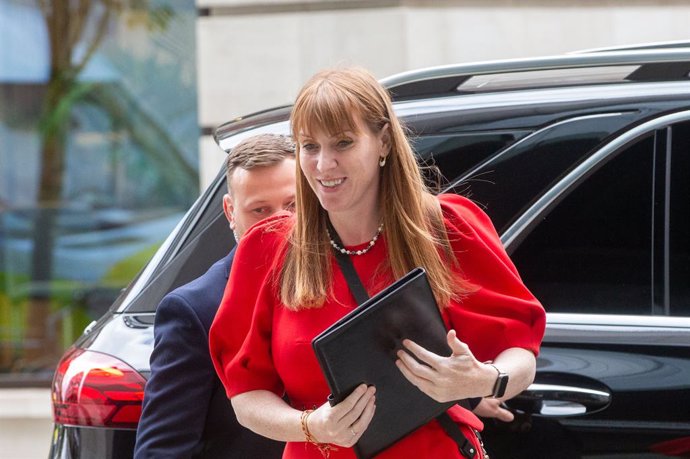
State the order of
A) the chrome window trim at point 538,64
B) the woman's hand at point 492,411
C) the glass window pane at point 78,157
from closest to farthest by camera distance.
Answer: the woman's hand at point 492,411 → the chrome window trim at point 538,64 → the glass window pane at point 78,157

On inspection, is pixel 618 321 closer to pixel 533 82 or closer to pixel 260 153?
pixel 533 82

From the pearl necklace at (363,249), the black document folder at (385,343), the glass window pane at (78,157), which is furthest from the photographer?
the glass window pane at (78,157)

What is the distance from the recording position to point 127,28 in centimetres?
776

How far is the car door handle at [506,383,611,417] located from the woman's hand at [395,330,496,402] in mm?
620

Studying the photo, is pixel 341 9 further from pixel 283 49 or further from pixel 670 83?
pixel 670 83

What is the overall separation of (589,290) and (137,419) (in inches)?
43.5

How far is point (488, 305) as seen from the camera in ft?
7.31

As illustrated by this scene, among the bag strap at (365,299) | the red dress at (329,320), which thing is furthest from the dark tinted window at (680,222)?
the bag strap at (365,299)

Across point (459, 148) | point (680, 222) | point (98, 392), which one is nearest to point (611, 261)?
point (680, 222)

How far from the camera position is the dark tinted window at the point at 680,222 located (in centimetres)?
276

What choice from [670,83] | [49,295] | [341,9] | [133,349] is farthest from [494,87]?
[49,295]

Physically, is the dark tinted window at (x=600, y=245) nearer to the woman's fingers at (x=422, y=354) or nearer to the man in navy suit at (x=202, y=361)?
the man in navy suit at (x=202, y=361)

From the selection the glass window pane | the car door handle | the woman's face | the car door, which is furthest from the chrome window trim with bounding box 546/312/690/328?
the glass window pane

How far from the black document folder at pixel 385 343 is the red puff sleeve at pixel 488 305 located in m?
0.15
